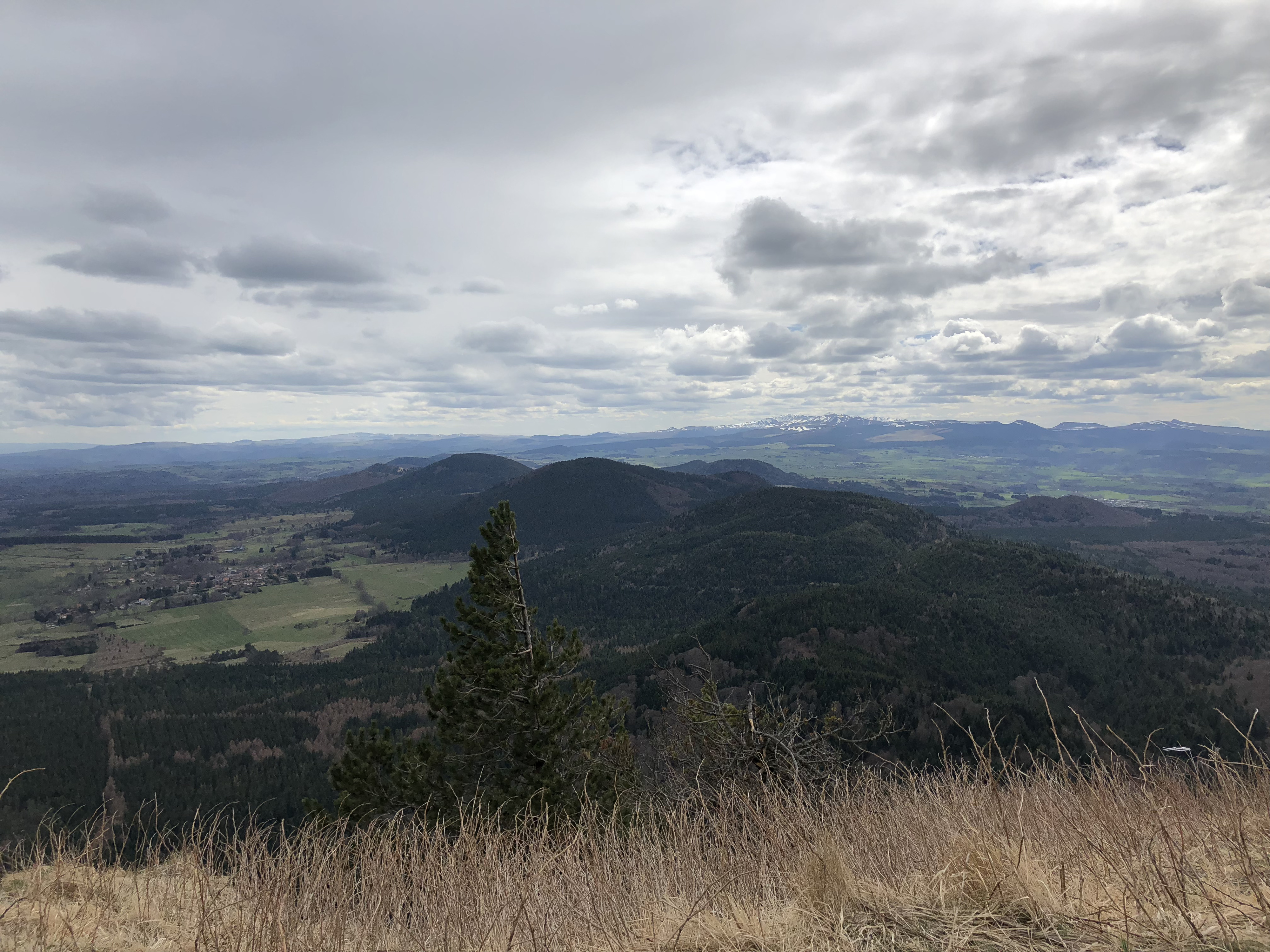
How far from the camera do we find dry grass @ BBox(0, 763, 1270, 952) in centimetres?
439

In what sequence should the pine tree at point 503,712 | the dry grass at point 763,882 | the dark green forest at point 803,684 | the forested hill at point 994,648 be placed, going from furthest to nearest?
the forested hill at point 994,648, the dark green forest at point 803,684, the pine tree at point 503,712, the dry grass at point 763,882

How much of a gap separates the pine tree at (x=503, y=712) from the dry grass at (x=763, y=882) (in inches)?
564

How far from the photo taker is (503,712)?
22828 millimetres

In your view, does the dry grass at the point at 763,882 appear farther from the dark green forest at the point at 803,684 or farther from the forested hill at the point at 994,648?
the forested hill at the point at 994,648

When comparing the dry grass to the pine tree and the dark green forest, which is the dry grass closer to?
the pine tree

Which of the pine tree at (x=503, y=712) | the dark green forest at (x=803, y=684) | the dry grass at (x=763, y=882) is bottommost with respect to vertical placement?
the dark green forest at (x=803, y=684)

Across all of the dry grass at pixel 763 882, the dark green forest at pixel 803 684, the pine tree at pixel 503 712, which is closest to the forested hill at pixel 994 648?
the dark green forest at pixel 803 684

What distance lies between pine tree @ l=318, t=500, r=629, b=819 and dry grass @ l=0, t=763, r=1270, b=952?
14.3m

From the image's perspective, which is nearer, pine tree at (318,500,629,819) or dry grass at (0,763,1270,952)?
dry grass at (0,763,1270,952)

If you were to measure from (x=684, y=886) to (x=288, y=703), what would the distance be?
480 ft

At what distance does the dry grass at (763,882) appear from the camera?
4.39 m

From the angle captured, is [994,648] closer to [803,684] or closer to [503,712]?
[803,684]

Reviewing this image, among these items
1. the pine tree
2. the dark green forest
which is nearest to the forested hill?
the dark green forest

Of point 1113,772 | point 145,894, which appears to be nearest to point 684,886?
point 1113,772
